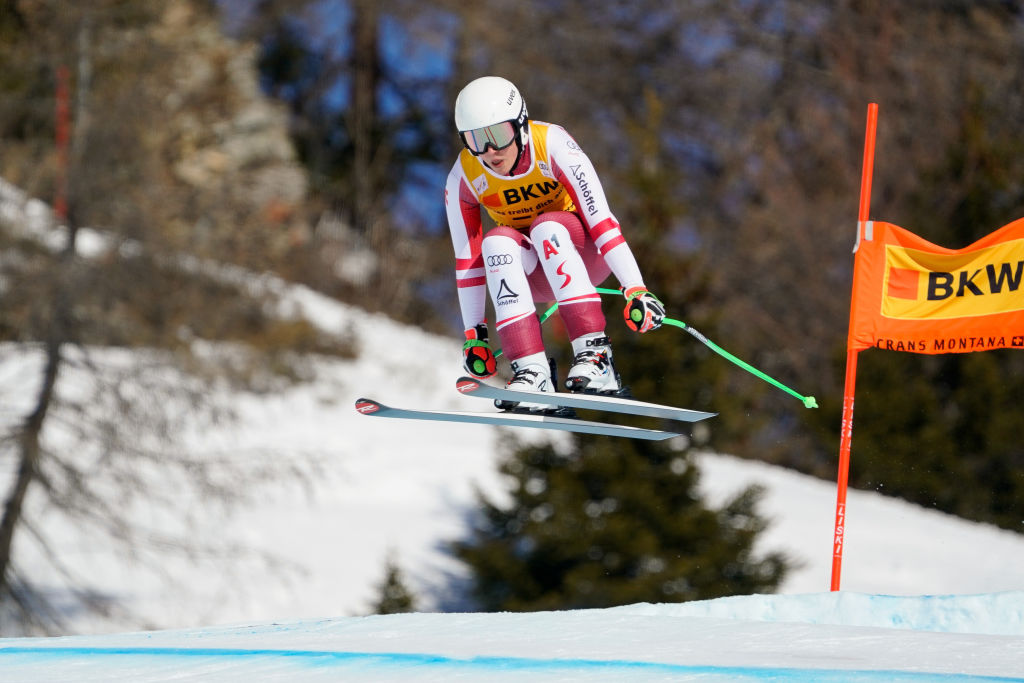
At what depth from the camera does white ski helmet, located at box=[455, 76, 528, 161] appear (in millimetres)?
6477

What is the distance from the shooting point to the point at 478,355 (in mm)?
7301

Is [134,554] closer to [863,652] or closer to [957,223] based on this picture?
[863,652]

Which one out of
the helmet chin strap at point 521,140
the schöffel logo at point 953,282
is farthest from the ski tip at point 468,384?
the schöffel logo at point 953,282

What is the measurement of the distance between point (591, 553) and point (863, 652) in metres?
9.86

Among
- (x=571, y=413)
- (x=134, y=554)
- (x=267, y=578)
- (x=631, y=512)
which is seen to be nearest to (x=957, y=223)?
(x=631, y=512)

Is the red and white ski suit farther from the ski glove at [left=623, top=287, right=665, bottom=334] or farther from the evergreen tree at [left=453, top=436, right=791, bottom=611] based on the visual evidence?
the evergreen tree at [left=453, top=436, right=791, bottom=611]

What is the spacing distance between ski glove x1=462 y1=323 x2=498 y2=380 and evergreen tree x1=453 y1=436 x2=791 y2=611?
837 cm

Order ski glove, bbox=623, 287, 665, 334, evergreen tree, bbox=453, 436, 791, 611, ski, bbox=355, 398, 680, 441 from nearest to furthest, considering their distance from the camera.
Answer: ski glove, bbox=623, 287, 665, 334 → ski, bbox=355, 398, 680, 441 → evergreen tree, bbox=453, 436, 791, 611

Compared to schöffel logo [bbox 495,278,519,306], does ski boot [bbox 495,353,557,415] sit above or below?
below

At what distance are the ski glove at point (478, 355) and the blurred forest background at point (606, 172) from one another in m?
7.42

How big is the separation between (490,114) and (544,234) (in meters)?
0.73

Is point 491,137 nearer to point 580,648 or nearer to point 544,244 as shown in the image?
point 544,244

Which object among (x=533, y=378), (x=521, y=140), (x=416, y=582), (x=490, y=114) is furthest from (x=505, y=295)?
(x=416, y=582)

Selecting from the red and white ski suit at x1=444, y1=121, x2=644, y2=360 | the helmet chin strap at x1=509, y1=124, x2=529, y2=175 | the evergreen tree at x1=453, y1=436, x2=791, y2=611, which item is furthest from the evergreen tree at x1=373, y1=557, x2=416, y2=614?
the helmet chin strap at x1=509, y1=124, x2=529, y2=175
